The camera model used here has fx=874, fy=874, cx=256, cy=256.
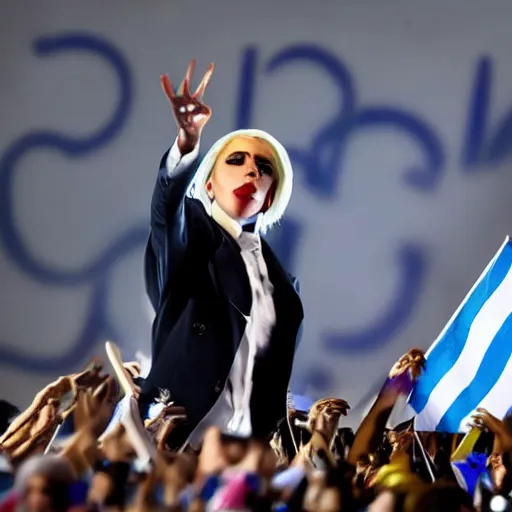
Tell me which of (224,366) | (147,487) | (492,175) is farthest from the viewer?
(492,175)

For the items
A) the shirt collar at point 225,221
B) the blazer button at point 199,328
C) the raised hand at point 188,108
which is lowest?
the blazer button at point 199,328

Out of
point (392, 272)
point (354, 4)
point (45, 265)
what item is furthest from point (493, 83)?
point (45, 265)

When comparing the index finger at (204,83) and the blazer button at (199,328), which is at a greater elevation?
the index finger at (204,83)

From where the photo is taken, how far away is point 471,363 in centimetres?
315

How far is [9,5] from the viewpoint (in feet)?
11.0

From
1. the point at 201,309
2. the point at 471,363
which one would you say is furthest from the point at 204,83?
the point at 471,363

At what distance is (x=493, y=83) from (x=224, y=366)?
1.48m

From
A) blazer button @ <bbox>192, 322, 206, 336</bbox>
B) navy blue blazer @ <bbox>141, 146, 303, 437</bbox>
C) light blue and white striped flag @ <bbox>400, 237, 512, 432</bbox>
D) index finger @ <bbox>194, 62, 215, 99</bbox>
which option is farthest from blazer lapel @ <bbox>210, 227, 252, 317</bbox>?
light blue and white striped flag @ <bbox>400, 237, 512, 432</bbox>

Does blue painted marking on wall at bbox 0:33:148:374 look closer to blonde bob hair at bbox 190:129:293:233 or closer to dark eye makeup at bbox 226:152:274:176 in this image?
blonde bob hair at bbox 190:129:293:233

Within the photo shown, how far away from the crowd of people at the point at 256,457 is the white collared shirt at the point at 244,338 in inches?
2.1

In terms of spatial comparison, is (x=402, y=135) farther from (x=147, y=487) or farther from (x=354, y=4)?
(x=147, y=487)

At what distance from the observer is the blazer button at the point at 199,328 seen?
10.3 feet

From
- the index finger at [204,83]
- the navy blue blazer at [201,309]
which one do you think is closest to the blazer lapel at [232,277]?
the navy blue blazer at [201,309]

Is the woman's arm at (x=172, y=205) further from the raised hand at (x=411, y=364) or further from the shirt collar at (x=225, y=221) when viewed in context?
the raised hand at (x=411, y=364)
